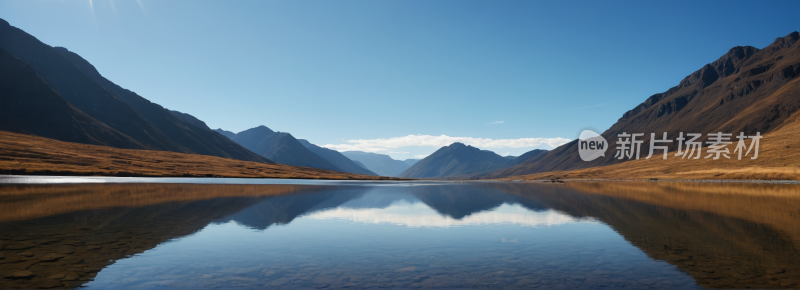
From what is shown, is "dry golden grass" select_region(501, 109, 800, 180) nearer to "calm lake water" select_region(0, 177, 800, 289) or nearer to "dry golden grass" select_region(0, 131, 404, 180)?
"calm lake water" select_region(0, 177, 800, 289)

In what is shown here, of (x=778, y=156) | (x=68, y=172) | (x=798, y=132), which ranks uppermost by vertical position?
(x=798, y=132)

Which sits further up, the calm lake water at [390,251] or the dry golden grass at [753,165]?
the dry golden grass at [753,165]

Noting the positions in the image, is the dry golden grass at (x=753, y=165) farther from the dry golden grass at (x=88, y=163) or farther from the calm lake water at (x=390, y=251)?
the dry golden grass at (x=88, y=163)

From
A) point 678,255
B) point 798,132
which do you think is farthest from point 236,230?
point 798,132

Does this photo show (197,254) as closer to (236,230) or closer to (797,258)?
(236,230)

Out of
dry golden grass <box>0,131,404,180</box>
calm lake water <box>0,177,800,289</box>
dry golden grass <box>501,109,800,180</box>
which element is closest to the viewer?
calm lake water <box>0,177,800,289</box>

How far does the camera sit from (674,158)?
18362 centimetres

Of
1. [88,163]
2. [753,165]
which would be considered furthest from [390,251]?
[753,165]

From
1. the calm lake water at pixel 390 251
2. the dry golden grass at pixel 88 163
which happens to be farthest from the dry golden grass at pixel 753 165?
the dry golden grass at pixel 88 163

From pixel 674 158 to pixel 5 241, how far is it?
753 ft

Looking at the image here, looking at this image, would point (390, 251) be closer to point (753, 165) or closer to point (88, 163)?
point (88, 163)

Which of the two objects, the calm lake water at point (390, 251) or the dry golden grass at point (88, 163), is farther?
the dry golden grass at point (88, 163)

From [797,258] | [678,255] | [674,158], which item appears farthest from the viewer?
[674,158]

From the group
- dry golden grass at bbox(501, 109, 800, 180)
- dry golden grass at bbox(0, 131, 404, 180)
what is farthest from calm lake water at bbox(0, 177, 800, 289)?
dry golden grass at bbox(501, 109, 800, 180)
